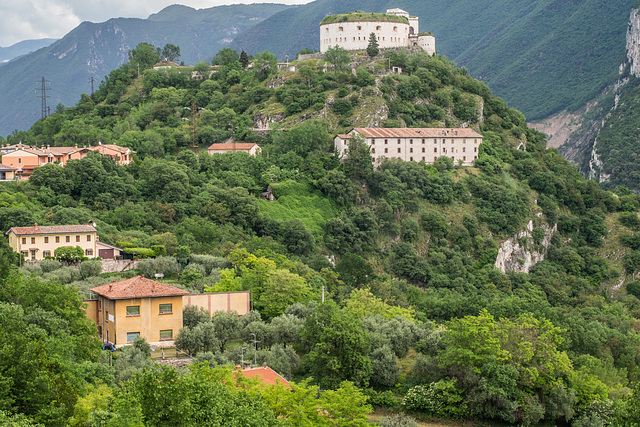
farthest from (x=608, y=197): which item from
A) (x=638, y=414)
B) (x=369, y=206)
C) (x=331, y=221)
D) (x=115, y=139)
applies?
(x=638, y=414)

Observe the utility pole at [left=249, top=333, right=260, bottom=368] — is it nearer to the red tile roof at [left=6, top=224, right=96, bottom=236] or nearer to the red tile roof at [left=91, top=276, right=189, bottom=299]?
the red tile roof at [left=91, top=276, right=189, bottom=299]

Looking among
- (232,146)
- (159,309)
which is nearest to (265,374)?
(159,309)

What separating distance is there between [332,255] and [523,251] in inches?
1030

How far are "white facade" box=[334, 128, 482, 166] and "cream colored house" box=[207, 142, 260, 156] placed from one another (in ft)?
32.8

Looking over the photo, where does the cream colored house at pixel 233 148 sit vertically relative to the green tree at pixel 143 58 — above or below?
below

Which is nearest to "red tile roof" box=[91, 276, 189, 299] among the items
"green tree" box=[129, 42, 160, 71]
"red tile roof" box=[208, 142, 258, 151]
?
"red tile roof" box=[208, 142, 258, 151]

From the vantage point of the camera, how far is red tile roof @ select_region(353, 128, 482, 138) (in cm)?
8962

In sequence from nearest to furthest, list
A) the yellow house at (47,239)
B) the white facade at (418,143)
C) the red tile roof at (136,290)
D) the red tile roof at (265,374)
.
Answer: the red tile roof at (265,374), the red tile roof at (136,290), the yellow house at (47,239), the white facade at (418,143)

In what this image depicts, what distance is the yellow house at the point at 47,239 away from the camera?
54094 mm

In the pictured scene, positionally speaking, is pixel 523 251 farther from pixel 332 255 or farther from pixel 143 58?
pixel 143 58

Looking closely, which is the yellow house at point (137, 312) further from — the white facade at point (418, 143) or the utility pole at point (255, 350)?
the white facade at point (418, 143)

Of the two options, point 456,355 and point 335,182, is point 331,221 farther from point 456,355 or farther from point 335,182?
point 456,355

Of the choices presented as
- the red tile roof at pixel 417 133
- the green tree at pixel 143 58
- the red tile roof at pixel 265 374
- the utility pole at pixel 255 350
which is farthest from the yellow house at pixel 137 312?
the green tree at pixel 143 58

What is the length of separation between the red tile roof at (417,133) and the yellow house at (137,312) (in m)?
52.7
